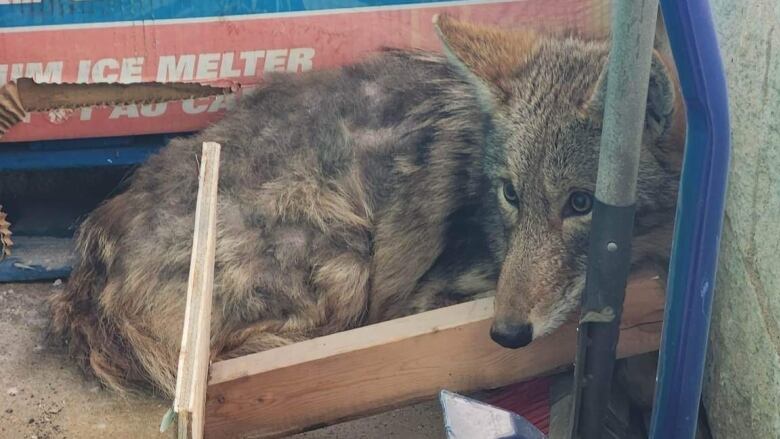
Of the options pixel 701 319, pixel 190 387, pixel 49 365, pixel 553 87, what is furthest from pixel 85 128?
pixel 701 319

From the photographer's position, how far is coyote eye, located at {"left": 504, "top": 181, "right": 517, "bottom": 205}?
287cm

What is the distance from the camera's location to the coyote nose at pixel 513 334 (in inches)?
101

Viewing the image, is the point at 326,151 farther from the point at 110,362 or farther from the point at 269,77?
the point at 110,362

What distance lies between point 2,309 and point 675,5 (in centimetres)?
303

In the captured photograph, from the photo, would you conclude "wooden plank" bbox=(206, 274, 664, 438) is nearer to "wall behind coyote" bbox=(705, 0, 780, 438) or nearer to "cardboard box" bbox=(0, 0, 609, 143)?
"wall behind coyote" bbox=(705, 0, 780, 438)

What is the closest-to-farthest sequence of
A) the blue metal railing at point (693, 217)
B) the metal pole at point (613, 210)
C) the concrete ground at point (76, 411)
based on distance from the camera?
the blue metal railing at point (693, 217), the metal pole at point (613, 210), the concrete ground at point (76, 411)

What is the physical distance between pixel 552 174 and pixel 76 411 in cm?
179

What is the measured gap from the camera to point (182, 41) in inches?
149

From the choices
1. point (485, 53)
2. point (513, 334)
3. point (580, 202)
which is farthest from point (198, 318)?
point (485, 53)

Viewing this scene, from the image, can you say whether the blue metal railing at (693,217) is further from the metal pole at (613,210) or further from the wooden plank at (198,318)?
the wooden plank at (198,318)

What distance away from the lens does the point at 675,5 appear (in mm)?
1726

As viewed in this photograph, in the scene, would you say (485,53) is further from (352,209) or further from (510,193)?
(352,209)

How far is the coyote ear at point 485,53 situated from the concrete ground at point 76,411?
1.10m

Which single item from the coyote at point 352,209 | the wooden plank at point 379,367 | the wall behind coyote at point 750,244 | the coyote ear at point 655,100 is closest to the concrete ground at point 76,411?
the coyote at point 352,209
